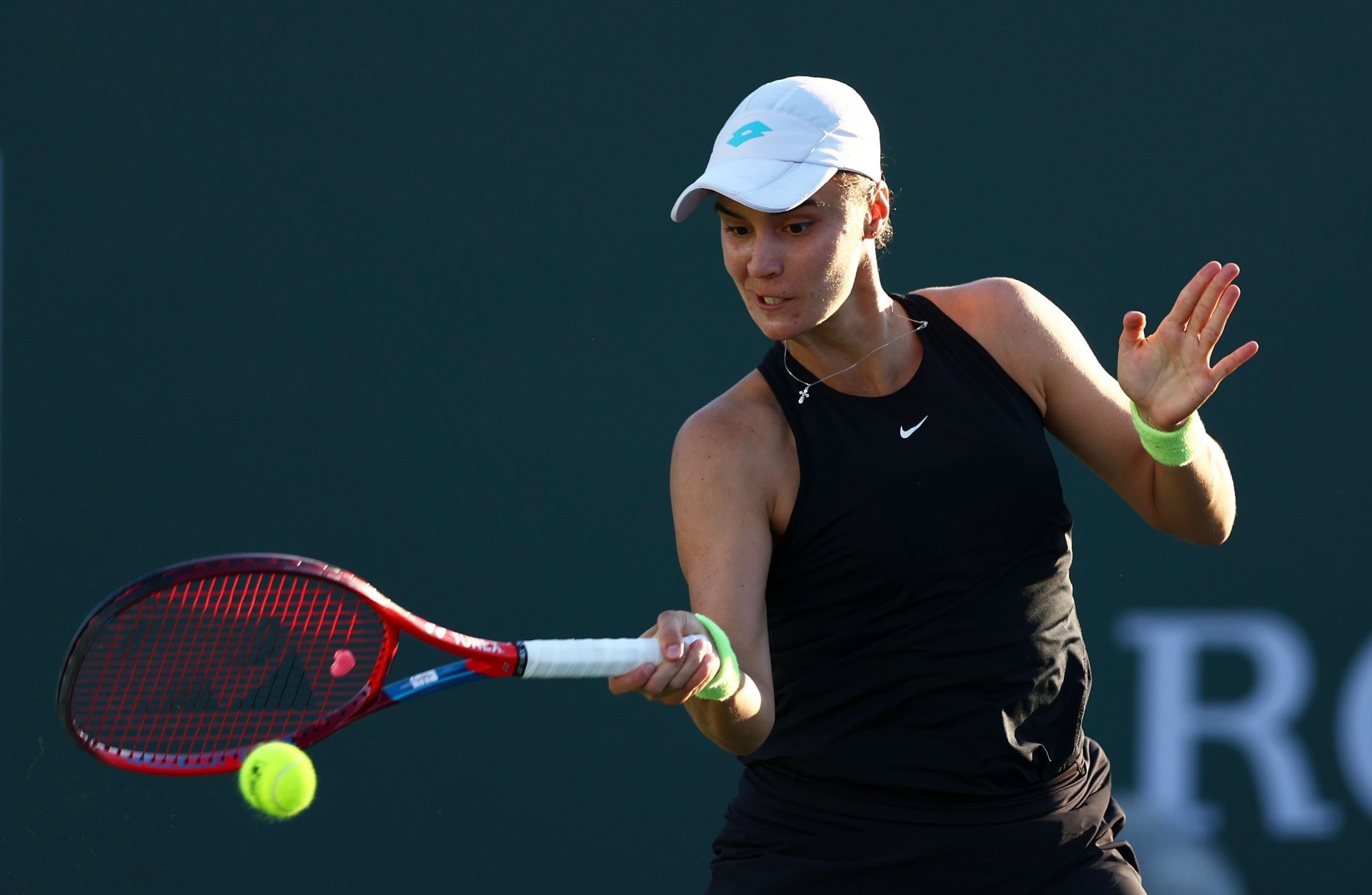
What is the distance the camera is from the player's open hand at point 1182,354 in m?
2.15

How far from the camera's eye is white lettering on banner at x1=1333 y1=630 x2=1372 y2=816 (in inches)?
142

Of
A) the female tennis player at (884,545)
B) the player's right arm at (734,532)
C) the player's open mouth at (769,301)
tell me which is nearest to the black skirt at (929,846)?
the female tennis player at (884,545)

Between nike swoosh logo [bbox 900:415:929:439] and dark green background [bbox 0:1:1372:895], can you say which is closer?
nike swoosh logo [bbox 900:415:929:439]

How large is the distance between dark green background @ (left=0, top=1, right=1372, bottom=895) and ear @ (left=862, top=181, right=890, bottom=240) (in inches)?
48.3

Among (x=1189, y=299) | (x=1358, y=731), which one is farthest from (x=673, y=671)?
(x=1358, y=731)

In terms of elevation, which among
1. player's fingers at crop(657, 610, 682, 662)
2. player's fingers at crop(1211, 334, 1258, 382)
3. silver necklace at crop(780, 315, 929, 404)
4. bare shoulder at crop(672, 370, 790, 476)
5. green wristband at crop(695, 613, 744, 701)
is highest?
silver necklace at crop(780, 315, 929, 404)

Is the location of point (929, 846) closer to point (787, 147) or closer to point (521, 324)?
point (787, 147)

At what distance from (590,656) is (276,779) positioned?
0.40 metres

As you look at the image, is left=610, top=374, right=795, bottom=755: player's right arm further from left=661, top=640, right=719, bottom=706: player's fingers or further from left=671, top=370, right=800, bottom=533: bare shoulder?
left=661, top=640, right=719, bottom=706: player's fingers

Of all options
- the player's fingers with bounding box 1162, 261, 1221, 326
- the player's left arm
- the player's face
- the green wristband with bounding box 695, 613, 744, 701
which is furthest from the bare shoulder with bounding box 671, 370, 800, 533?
the player's fingers with bounding box 1162, 261, 1221, 326

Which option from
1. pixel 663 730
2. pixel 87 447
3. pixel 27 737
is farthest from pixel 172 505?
pixel 663 730

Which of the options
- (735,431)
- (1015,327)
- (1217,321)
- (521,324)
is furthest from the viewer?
(521,324)

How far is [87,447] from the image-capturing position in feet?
11.4

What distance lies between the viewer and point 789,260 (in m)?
2.21
